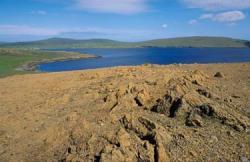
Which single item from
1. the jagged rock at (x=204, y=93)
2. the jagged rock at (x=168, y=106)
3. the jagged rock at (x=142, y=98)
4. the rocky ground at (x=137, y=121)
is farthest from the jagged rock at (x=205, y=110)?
the jagged rock at (x=142, y=98)

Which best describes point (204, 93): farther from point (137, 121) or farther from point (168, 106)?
point (137, 121)

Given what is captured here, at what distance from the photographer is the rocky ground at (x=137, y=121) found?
11132 millimetres

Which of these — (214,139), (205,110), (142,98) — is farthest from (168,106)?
(214,139)

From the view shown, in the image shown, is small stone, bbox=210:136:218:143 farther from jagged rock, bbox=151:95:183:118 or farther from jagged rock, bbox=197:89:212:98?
jagged rock, bbox=197:89:212:98

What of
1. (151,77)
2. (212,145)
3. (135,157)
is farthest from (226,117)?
(151,77)

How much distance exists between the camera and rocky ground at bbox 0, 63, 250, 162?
1113 cm

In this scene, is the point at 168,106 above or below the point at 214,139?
above

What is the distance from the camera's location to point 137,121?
12.9 metres

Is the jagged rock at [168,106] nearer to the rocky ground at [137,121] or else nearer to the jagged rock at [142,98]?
the rocky ground at [137,121]

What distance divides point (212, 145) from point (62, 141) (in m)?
6.11

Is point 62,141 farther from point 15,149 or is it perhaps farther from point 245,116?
point 245,116

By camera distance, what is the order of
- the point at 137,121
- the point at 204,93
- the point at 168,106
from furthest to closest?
the point at 204,93 → the point at 168,106 → the point at 137,121

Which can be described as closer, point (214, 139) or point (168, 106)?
point (214, 139)

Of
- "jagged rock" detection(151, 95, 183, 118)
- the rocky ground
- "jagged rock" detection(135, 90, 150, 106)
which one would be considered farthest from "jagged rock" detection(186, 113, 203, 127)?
"jagged rock" detection(135, 90, 150, 106)
